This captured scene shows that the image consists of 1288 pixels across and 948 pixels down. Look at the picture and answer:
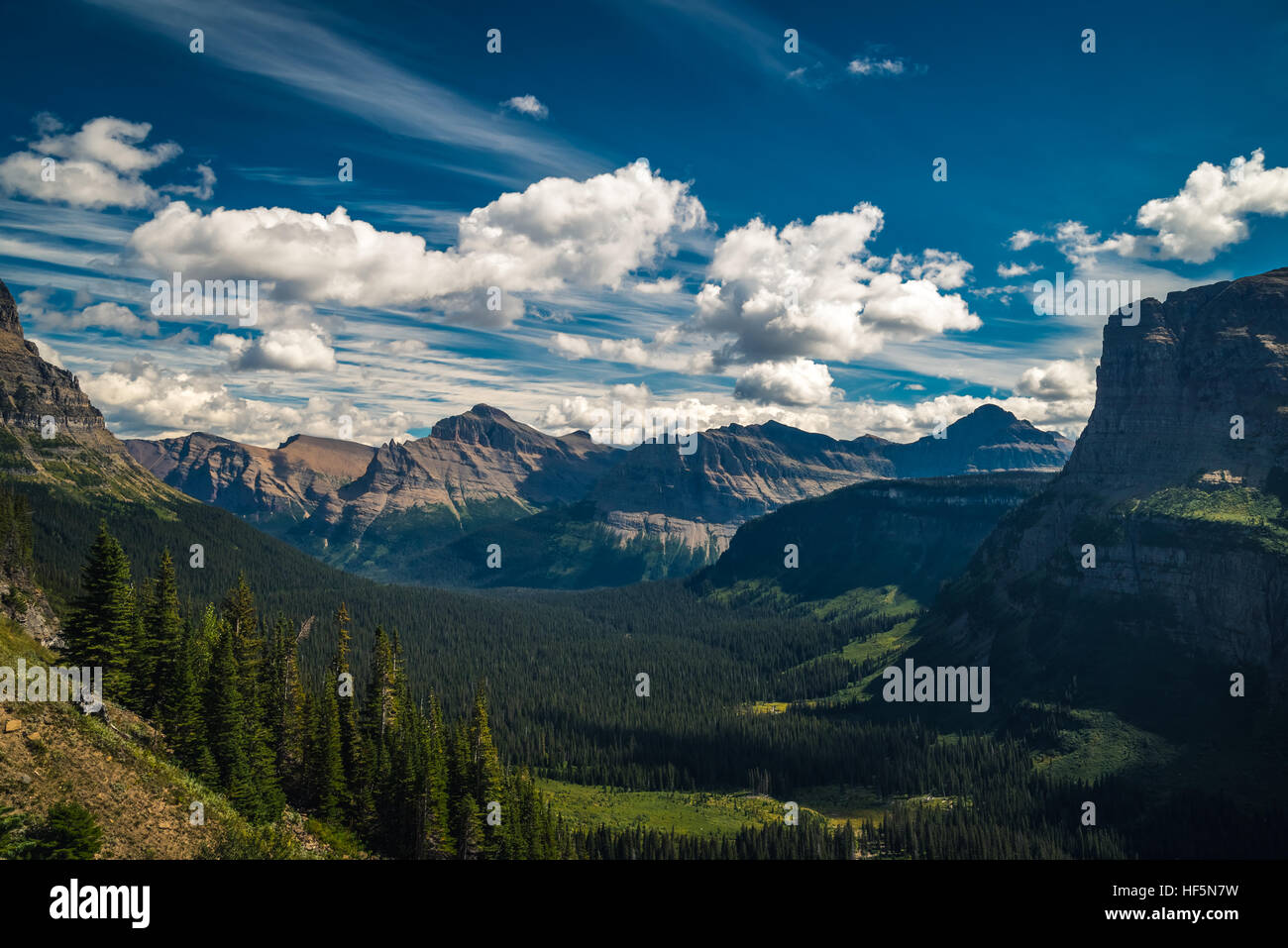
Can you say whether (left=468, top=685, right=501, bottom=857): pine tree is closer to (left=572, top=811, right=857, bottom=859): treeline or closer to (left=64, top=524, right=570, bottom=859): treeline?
(left=64, top=524, right=570, bottom=859): treeline

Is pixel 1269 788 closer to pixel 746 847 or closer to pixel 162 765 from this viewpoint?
pixel 746 847

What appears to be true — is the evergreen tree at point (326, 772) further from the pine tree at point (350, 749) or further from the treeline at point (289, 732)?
the pine tree at point (350, 749)

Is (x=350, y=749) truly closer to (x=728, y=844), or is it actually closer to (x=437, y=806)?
(x=437, y=806)

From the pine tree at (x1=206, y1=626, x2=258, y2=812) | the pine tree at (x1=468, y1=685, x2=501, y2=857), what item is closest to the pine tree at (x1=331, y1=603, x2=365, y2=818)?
the pine tree at (x1=468, y1=685, x2=501, y2=857)

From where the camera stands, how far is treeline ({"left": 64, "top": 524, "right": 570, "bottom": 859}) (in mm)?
73688

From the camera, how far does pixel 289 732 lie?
8931 cm

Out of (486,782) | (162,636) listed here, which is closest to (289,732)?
(162,636)

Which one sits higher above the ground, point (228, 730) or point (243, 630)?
point (243, 630)

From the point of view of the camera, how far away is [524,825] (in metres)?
96.9

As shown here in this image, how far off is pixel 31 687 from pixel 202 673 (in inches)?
843

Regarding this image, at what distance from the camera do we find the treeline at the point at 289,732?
242 feet

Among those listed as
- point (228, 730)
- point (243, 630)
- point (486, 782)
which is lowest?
point (486, 782)

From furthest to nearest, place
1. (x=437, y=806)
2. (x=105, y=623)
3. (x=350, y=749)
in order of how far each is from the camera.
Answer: (x=350, y=749) < (x=437, y=806) < (x=105, y=623)

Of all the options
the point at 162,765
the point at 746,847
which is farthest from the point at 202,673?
the point at 746,847
